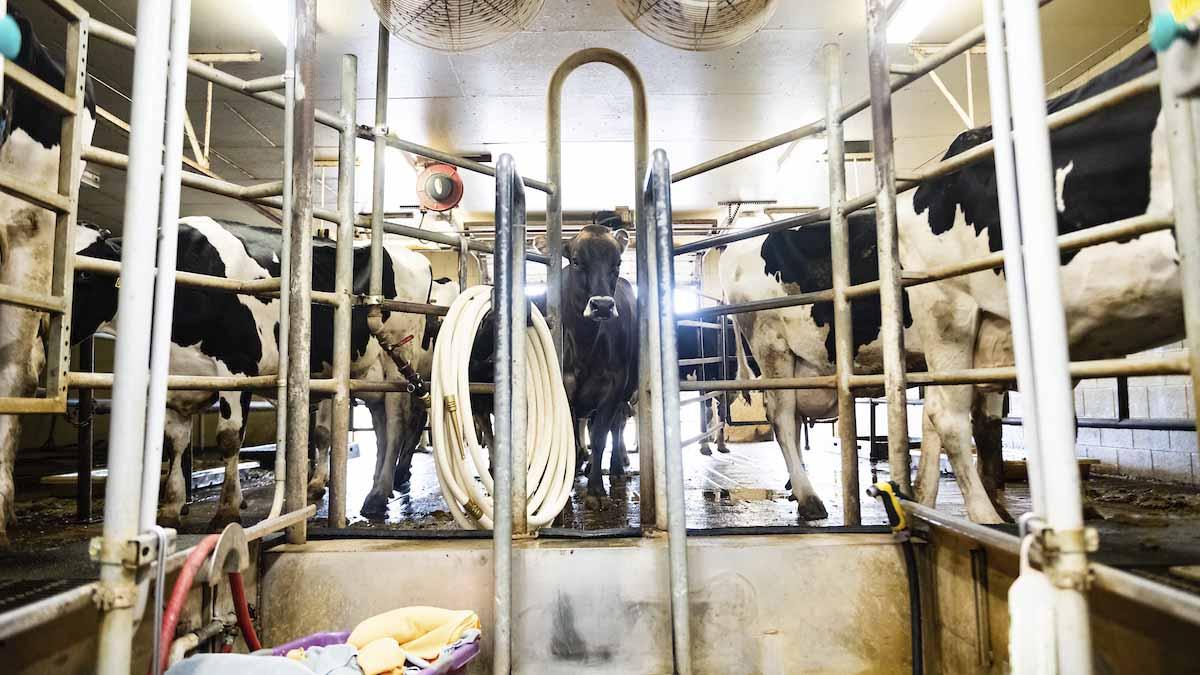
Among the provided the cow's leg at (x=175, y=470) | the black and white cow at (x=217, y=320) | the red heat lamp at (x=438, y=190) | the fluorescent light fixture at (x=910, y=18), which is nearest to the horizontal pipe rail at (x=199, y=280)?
the black and white cow at (x=217, y=320)

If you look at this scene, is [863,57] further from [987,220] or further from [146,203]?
[146,203]

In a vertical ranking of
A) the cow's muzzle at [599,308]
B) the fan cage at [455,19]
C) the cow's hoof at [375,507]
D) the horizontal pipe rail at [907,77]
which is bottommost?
the cow's hoof at [375,507]

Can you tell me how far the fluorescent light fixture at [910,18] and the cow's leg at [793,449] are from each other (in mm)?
3002

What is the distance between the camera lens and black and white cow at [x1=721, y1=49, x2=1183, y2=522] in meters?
2.16

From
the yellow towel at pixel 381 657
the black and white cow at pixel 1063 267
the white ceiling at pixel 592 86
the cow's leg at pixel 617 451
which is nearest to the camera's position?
the yellow towel at pixel 381 657

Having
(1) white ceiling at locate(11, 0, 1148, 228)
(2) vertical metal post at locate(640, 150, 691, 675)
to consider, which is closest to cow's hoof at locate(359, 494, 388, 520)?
(2) vertical metal post at locate(640, 150, 691, 675)

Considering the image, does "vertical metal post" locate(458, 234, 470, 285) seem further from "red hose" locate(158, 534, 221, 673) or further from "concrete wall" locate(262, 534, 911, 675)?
"red hose" locate(158, 534, 221, 673)

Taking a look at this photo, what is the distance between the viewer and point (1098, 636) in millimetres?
1203

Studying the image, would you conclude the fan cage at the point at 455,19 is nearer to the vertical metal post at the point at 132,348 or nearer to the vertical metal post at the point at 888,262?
the vertical metal post at the point at 888,262

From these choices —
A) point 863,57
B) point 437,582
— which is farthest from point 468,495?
point 863,57

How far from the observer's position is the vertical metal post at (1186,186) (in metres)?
1.07

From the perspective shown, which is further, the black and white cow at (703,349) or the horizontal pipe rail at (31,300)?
the black and white cow at (703,349)

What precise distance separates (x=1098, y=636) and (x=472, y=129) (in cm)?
725

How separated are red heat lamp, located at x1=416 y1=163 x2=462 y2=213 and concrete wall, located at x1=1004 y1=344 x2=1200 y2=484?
5455mm
